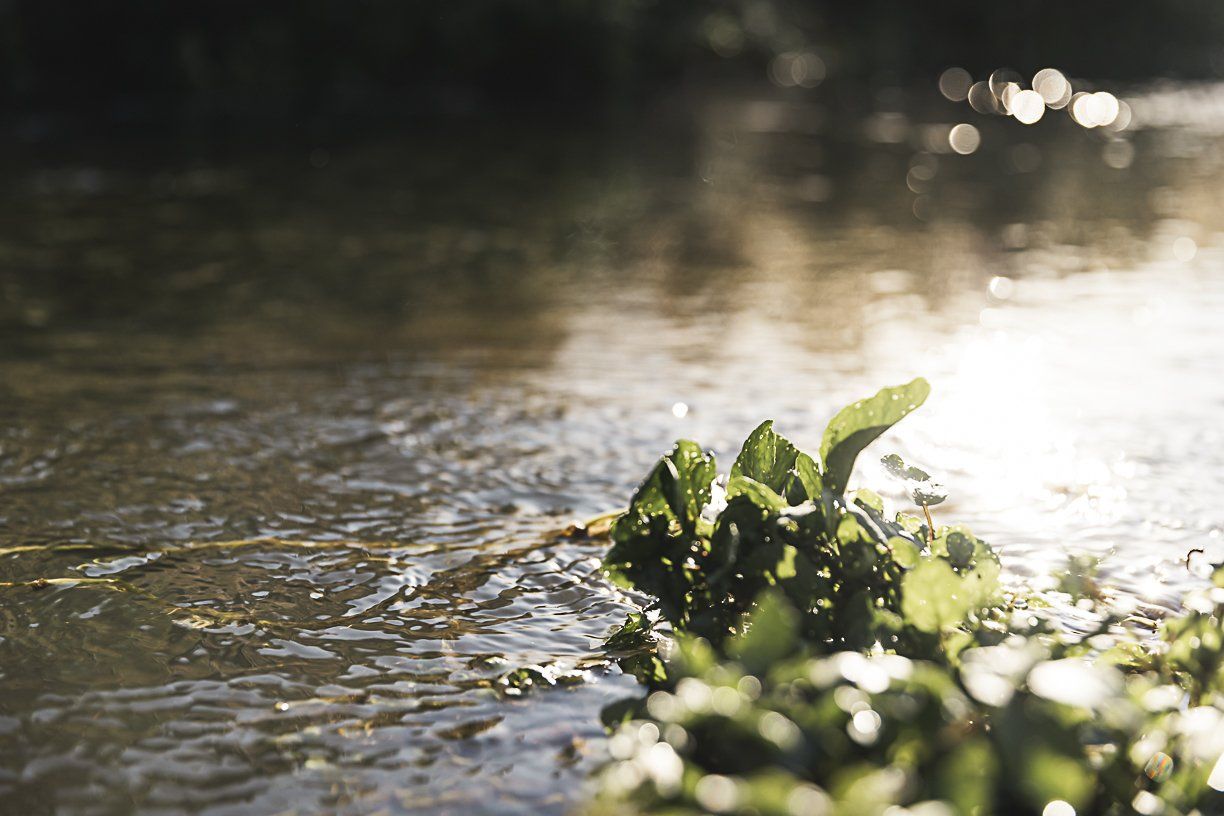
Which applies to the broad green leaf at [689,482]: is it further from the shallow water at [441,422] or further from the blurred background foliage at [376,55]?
the blurred background foliage at [376,55]

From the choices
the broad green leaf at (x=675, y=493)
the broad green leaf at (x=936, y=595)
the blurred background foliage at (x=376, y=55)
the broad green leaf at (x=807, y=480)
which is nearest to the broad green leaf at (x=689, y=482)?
the broad green leaf at (x=675, y=493)

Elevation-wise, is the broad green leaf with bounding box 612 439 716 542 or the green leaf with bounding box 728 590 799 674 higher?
the broad green leaf with bounding box 612 439 716 542

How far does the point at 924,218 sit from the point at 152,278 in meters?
6.23

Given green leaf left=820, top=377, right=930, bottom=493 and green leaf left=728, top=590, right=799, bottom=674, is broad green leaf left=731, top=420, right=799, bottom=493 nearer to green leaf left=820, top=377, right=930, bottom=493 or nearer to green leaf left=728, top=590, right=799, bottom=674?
green leaf left=820, top=377, right=930, bottom=493

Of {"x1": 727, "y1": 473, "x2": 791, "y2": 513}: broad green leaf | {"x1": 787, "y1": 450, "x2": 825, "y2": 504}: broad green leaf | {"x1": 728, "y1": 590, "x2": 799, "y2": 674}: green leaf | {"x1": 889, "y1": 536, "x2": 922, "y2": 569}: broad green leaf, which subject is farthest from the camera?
{"x1": 787, "y1": 450, "x2": 825, "y2": 504}: broad green leaf

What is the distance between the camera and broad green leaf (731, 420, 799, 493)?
2.86 m

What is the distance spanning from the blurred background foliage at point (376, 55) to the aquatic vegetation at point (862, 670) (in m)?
15.5

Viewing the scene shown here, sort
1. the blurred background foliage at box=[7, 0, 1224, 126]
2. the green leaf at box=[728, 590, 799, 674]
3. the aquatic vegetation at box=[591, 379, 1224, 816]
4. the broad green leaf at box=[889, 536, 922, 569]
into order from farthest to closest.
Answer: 1. the blurred background foliage at box=[7, 0, 1224, 126]
2. the broad green leaf at box=[889, 536, 922, 569]
3. the green leaf at box=[728, 590, 799, 674]
4. the aquatic vegetation at box=[591, 379, 1224, 816]

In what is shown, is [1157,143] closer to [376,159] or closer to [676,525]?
[376,159]

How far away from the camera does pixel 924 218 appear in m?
10.9

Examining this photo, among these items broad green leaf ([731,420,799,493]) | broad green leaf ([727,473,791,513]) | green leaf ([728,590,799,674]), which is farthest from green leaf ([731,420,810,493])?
green leaf ([728,590,799,674])

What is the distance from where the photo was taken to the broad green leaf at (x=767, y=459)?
2.86 m

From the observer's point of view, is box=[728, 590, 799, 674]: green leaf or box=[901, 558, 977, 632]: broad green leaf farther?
box=[901, 558, 977, 632]: broad green leaf

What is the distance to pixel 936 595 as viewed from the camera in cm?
240
